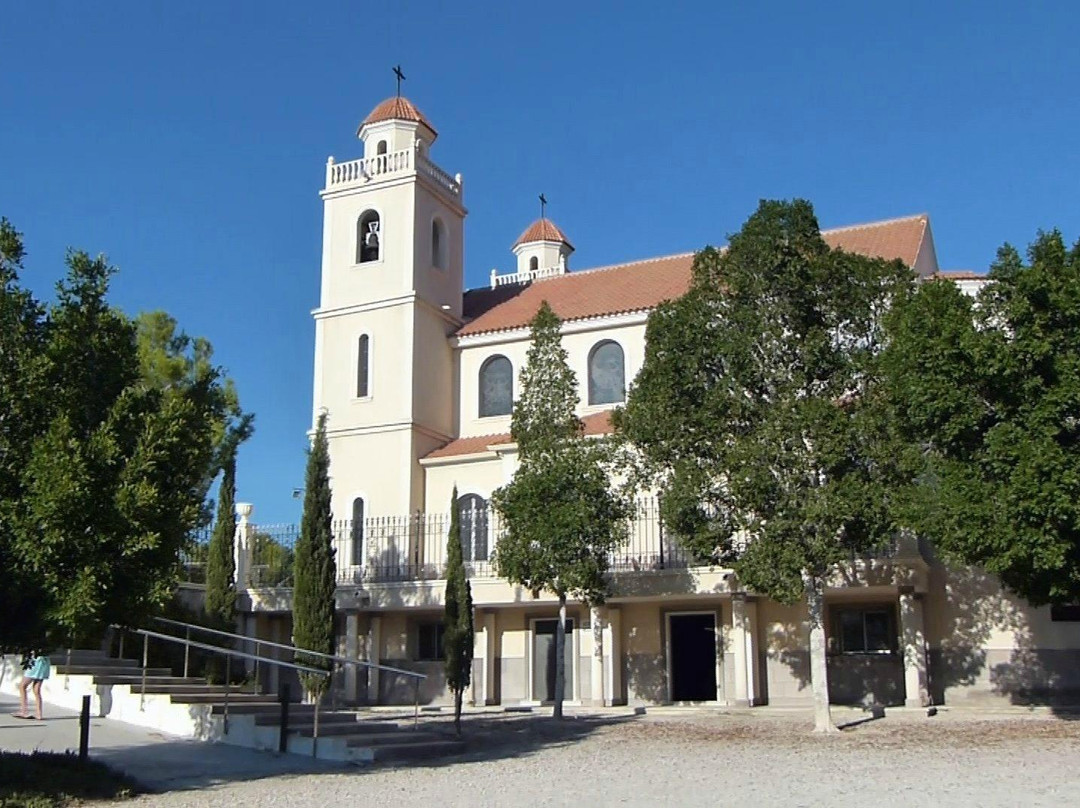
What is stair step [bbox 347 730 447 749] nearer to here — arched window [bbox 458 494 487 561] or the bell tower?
arched window [bbox 458 494 487 561]

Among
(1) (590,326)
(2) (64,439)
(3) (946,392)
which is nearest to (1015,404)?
(3) (946,392)

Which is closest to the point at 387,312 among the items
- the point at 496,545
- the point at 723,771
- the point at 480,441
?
the point at 480,441

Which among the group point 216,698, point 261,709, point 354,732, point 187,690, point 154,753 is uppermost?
point 187,690

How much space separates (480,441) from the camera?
111 ft

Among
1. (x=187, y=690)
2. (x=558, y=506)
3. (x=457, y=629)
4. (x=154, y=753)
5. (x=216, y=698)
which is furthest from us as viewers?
(x=558, y=506)

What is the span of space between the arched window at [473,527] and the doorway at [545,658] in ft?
7.07

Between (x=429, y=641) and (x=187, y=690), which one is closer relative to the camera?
(x=187, y=690)

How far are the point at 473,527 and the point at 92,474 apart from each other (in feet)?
55.8

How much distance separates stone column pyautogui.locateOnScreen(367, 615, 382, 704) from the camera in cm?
2975

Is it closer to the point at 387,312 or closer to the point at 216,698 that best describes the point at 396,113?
the point at 387,312

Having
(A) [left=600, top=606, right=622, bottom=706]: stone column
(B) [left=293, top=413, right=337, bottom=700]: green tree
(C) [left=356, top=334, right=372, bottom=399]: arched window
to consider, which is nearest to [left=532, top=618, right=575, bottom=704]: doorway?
(A) [left=600, top=606, right=622, bottom=706]: stone column

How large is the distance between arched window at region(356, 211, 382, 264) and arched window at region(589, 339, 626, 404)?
7.19m

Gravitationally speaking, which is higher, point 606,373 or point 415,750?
point 606,373

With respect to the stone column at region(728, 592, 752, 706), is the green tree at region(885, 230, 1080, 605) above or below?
above
